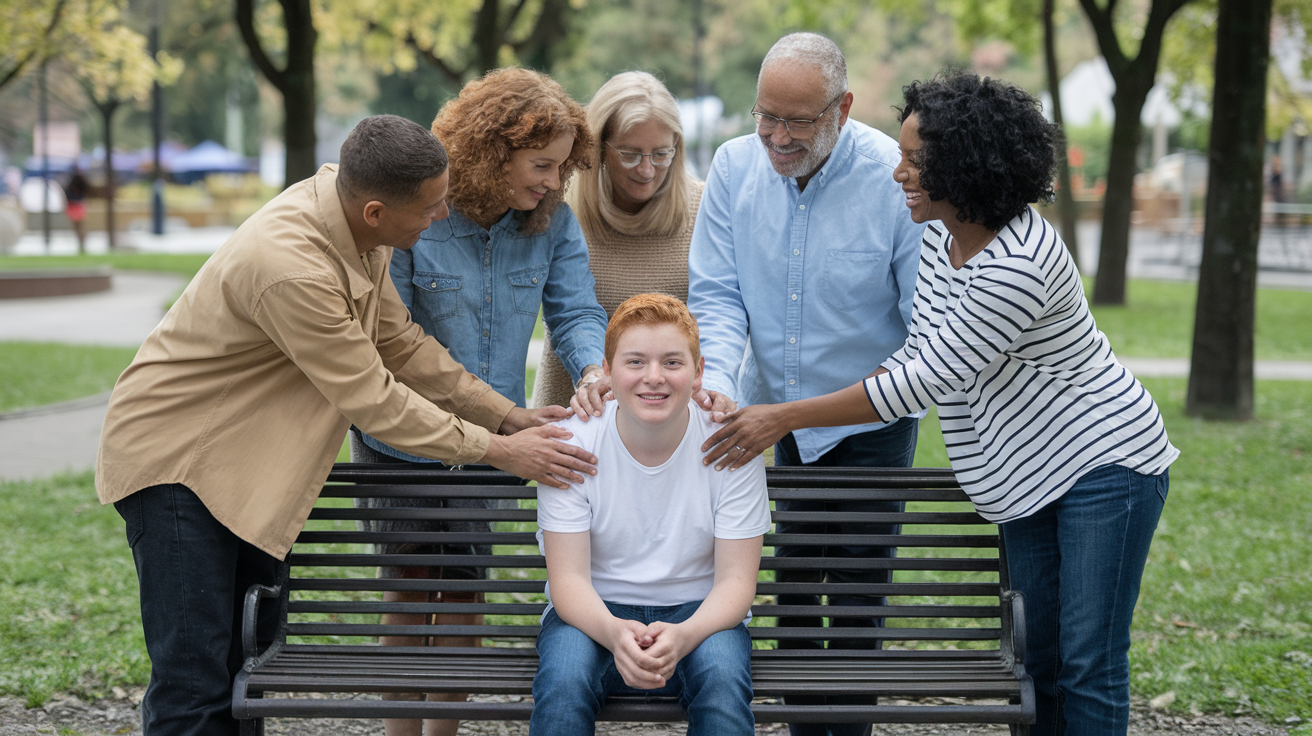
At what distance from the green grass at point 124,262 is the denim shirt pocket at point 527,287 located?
17758 millimetres

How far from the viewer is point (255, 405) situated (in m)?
2.90

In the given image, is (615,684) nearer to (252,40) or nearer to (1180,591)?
(1180,591)

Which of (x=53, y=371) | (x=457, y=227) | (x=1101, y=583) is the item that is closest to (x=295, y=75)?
(x=53, y=371)

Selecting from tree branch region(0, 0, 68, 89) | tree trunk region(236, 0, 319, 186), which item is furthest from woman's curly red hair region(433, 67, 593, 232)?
tree branch region(0, 0, 68, 89)

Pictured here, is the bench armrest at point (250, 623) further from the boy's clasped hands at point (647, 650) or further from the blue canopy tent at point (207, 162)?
the blue canopy tent at point (207, 162)

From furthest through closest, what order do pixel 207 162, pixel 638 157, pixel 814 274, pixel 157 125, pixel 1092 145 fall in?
pixel 1092 145 < pixel 207 162 < pixel 157 125 < pixel 638 157 < pixel 814 274

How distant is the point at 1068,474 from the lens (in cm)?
284

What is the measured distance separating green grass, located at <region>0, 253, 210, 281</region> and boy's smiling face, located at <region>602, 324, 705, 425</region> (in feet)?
60.4

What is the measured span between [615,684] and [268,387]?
1124 mm

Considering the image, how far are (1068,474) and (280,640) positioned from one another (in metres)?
2.10

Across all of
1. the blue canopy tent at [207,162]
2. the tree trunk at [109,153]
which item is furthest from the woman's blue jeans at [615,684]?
the blue canopy tent at [207,162]

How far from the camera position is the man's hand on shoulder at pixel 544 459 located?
3031 millimetres

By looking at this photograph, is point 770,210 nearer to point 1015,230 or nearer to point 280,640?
point 1015,230

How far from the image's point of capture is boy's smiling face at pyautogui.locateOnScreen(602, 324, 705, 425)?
2.95 metres
